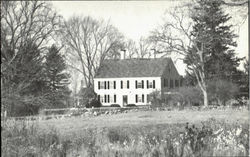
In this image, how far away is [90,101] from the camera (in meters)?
51.5

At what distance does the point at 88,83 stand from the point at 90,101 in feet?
27.3

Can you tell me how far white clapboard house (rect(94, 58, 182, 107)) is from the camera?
60.2 metres

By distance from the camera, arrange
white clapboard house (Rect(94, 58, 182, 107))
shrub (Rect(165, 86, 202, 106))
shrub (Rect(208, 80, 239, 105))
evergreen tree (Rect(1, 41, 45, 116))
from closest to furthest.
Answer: evergreen tree (Rect(1, 41, 45, 116)) < shrub (Rect(208, 80, 239, 105)) < shrub (Rect(165, 86, 202, 106)) < white clapboard house (Rect(94, 58, 182, 107))

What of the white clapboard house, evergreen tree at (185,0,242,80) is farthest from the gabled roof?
evergreen tree at (185,0,242,80)

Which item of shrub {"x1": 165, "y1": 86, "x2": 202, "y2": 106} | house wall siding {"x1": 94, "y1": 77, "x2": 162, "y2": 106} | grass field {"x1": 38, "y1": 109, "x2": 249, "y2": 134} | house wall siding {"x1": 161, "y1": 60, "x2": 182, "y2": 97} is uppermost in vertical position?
house wall siding {"x1": 161, "y1": 60, "x2": 182, "y2": 97}

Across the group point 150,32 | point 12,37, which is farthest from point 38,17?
point 150,32

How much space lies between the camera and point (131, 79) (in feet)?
202

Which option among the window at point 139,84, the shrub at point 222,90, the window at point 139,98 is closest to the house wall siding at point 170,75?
the window at point 139,84

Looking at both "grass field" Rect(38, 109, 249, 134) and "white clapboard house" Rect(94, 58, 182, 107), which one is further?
"white clapboard house" Rect(94, 58, 182, 107)

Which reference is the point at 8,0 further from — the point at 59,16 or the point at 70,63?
the point at 70,63

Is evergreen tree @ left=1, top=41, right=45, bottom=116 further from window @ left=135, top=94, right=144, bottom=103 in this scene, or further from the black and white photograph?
window @ left=135, top=94, right=144, bottom=103

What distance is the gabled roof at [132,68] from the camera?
6066cm

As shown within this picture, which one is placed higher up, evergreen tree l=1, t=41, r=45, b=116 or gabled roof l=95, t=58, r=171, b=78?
gabled roof l=95, t=58, r=171, b=78

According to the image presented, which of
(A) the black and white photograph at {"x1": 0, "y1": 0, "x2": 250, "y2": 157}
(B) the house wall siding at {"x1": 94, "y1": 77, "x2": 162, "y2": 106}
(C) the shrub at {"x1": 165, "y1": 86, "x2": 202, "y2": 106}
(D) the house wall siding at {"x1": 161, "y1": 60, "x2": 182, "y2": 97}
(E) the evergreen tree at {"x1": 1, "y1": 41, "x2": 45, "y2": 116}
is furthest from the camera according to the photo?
(D) the house wall siding at {"x1": 161, "y1": 60, "x2": 182, "y2": 97}
